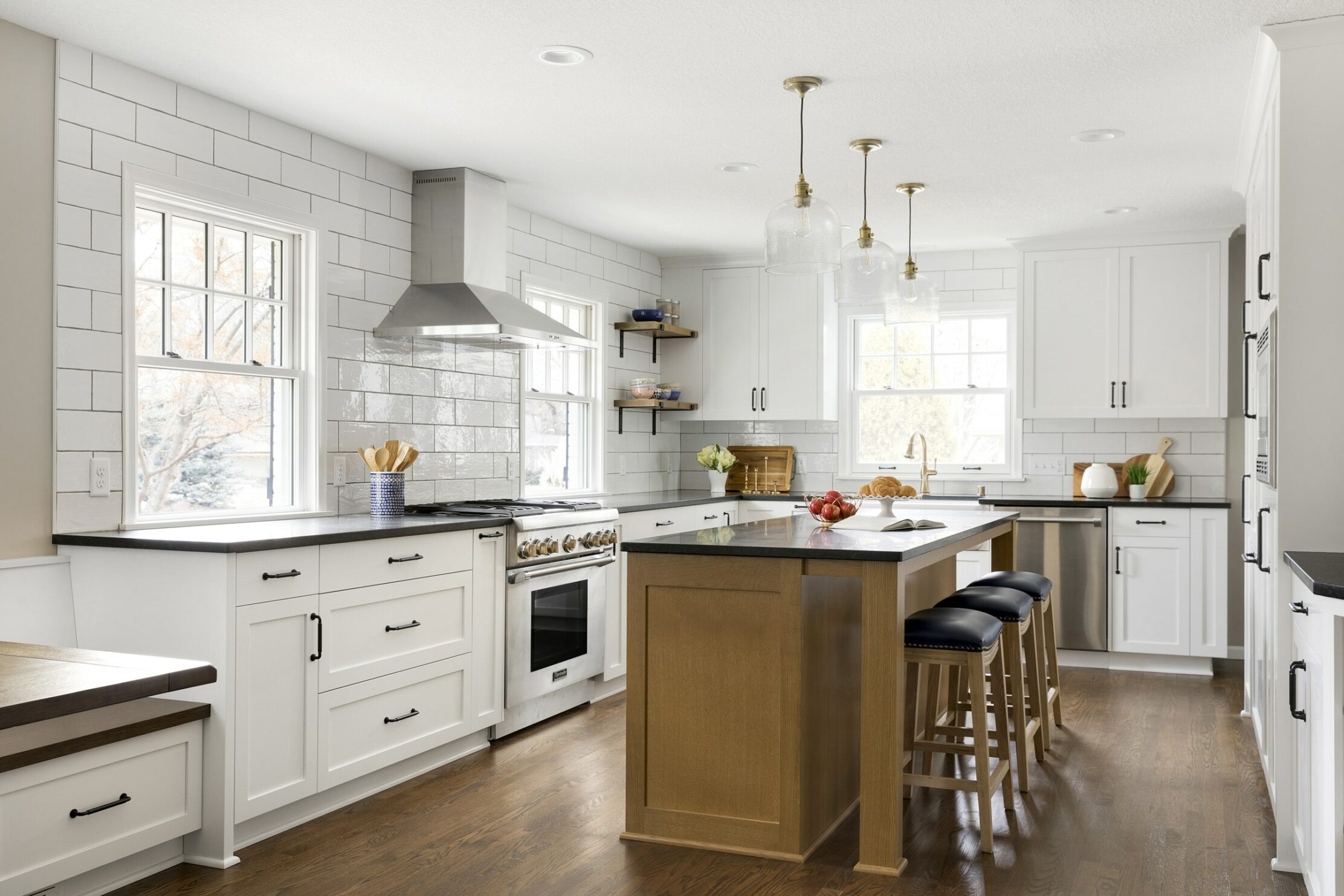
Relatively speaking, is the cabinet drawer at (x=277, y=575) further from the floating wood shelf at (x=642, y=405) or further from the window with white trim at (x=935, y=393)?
the window with white trim at (x=935, y=393)

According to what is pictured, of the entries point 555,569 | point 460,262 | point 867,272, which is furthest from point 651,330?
point 867,272

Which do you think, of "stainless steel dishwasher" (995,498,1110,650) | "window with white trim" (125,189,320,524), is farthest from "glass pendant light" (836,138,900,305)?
"stainless steel dishwasher" (995,498,1110,650)

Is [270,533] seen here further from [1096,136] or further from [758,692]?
[1096,136]

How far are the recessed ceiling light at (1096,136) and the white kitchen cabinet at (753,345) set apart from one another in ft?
8.36

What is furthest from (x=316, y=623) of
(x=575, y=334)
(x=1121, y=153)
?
(x=1121, y=153)

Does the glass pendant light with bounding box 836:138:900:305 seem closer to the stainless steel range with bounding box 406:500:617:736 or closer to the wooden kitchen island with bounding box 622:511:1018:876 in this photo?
the wooden kitchen island with bounding box 622:511:1018:876

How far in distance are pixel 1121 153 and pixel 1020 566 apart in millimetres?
2483

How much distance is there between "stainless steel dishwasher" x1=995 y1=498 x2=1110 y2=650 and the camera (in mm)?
5977

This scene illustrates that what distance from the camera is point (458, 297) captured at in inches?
183

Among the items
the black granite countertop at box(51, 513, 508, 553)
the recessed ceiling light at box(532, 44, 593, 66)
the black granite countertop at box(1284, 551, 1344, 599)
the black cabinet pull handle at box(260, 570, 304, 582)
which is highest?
the recessed ceiling light at box(532, 44, 593, 66)

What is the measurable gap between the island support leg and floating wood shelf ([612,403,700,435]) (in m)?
3.65

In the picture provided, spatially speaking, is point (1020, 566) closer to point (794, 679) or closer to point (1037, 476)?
point (1037, 476)

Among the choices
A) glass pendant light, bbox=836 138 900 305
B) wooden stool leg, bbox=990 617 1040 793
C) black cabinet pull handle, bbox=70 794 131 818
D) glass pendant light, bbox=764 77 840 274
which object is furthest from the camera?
glass pendant light, bbox=836 138 900 305

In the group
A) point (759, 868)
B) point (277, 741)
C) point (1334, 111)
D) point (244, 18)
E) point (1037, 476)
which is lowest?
point (759, 868)
